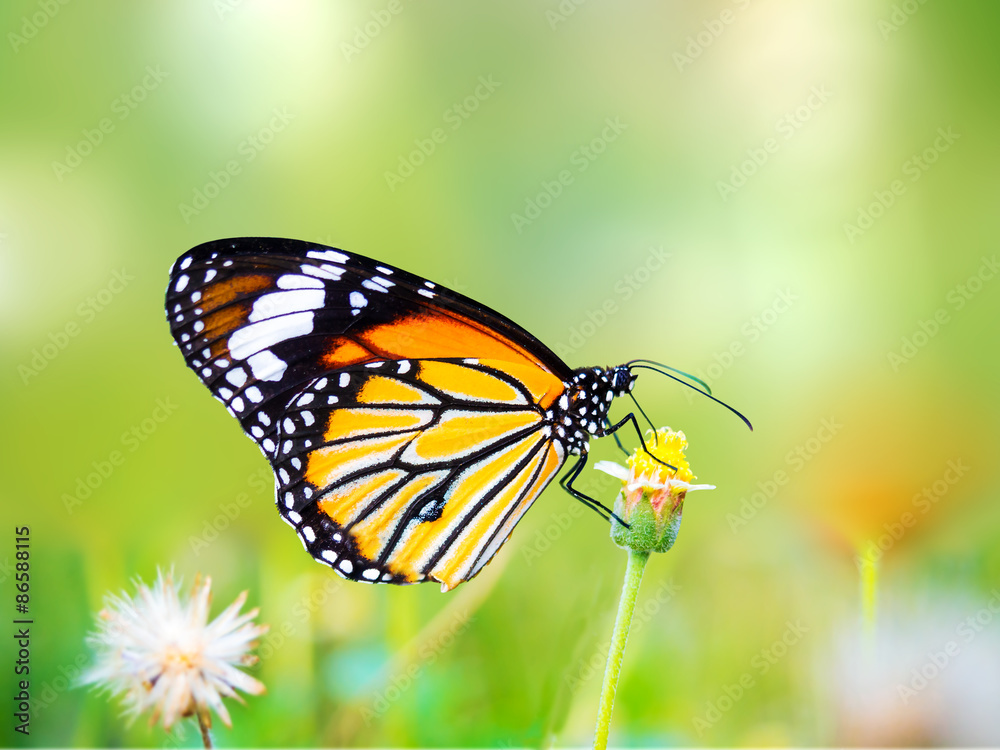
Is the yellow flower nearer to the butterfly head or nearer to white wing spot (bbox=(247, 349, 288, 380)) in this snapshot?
the butterfly head

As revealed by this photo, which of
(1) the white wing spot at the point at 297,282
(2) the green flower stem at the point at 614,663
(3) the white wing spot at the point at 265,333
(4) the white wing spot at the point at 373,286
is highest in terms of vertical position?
(4) the white wing spot at the point at 373,286

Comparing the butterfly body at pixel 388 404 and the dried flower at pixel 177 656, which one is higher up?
the butterfly body at pixel 388 404

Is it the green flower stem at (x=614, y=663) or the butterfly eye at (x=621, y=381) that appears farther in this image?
the butterfly eye at (x=621, y=381)

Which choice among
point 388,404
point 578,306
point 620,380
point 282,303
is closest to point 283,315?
point 282,303

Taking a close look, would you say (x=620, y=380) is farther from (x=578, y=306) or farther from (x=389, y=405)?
(x=578, y=306)

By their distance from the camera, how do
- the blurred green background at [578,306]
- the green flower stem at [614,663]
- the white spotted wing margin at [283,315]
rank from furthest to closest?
the blurred green background at [578,306]
the white spotted wing margin at [283,315]
the green flower stem at [614,663]

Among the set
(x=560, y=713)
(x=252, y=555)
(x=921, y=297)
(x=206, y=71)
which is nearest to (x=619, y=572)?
(x=560, y=713)

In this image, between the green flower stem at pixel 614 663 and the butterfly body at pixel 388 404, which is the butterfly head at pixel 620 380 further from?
the green flower stem at pixel 614 663

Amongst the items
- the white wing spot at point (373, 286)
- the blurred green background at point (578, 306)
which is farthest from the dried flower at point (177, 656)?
the white wing spot at point (373, 286)

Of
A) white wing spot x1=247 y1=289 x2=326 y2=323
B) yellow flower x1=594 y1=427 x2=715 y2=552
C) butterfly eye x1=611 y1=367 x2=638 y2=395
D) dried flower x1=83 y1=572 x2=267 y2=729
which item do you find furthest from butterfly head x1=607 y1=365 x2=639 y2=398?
dried flower x1=83 y1=572 x2=267 y2=729
